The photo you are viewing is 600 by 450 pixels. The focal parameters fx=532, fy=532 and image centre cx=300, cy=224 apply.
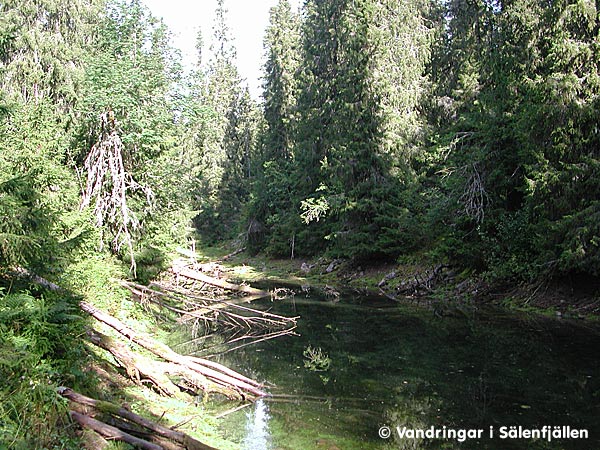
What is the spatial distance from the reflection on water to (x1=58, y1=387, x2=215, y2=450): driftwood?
1.72 m

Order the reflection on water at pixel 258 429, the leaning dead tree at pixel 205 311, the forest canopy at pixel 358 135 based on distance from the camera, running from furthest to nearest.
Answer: the forest canopy at pixel 358 135
the leaning dead tree at pixel 205 311
the reflection on water at pixel 258 429

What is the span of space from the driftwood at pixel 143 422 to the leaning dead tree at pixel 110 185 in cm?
828

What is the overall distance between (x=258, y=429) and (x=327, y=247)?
25247mm

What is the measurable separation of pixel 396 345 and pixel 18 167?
917cm

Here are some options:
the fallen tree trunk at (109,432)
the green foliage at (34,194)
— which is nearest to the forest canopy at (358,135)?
the green foliage at (34,194)

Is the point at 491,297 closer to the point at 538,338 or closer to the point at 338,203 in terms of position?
the point at 538,338

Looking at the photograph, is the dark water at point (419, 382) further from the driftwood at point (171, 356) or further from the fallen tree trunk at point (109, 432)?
the fallen tree trunk at point (109, 432)

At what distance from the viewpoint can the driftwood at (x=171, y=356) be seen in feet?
27.3

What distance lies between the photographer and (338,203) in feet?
88.7

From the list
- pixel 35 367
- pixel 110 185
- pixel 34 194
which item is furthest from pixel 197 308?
pixel 35 367

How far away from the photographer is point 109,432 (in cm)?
497

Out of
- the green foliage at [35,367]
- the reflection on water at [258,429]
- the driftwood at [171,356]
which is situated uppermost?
the green foliage at [35,367]

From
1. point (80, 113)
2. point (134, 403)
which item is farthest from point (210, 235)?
point (134, 403)

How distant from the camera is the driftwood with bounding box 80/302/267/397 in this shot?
832cm
